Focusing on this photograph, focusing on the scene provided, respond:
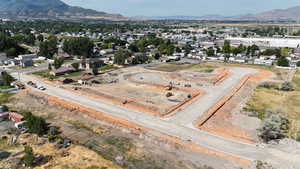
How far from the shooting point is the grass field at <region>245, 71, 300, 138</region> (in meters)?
30.0

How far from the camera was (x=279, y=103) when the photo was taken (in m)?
37.3

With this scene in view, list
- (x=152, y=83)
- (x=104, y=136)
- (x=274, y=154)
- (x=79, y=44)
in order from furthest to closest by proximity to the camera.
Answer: (x=79, y=44) → (x=152, y=83) → (x=104, y=136) → (x=274, y=154)

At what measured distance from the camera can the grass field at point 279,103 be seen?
30.0 meters

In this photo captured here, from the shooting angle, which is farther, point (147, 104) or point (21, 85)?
point (21, 85)

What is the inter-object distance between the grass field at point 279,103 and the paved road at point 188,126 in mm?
5934

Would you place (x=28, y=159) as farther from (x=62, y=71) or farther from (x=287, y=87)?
(x=287, y=87)

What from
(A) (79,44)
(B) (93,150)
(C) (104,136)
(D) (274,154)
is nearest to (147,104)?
(C) (104,136)

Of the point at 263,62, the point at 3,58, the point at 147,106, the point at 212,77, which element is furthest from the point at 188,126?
the point at 3,58

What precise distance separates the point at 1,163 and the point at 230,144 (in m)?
23.5

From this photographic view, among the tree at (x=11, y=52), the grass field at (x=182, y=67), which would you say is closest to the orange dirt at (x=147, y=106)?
the grass field at (x=182, y=67)

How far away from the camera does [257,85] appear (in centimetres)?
4778

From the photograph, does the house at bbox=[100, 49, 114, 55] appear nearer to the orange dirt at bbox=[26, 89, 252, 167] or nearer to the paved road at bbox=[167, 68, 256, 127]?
the paved road at bbox=[167, 68, 256, 127]

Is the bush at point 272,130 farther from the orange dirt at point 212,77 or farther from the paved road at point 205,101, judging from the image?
the orange dirt at point 212,77

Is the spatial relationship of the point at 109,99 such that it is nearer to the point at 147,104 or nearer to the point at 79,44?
the point at 147,104
